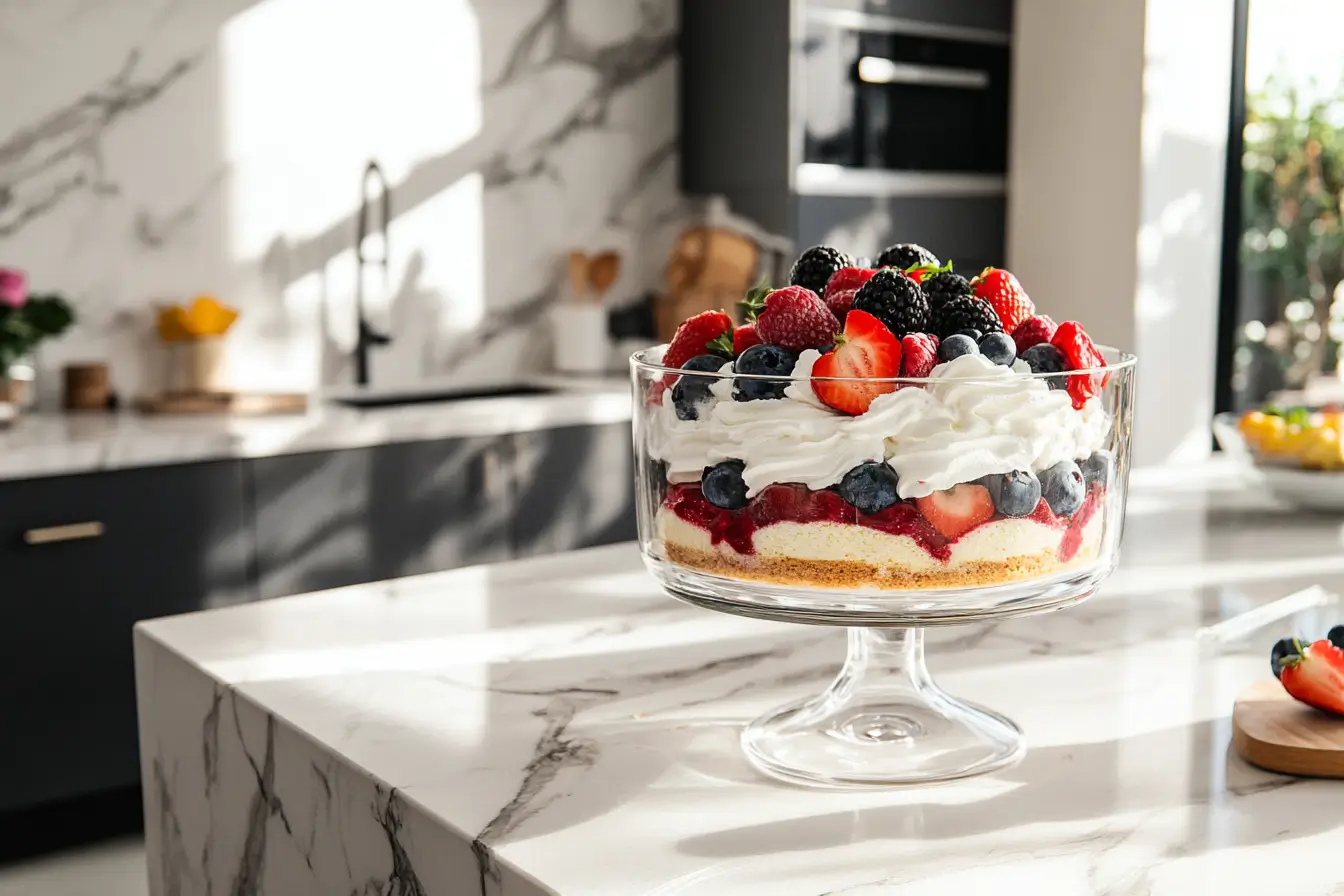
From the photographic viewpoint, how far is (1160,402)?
404 cm

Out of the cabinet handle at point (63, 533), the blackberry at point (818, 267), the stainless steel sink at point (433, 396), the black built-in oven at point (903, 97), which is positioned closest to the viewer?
the blackberry at point (818, 267)

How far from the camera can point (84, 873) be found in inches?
104

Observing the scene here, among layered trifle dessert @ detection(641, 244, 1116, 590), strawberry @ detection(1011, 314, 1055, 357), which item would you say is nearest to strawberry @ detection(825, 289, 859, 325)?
layered trifle dessert @ detection(641, 244, 1116, 590)

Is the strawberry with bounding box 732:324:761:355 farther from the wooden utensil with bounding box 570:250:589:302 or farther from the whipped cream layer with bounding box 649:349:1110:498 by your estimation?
the wooden utensil with bounding box 570:250:589:302

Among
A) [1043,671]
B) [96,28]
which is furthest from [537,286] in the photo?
[1043,671]

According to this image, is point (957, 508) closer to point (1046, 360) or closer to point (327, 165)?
point (1046, 360)

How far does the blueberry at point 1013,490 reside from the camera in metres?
0.89

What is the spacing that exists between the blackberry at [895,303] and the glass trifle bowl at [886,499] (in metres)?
0.04

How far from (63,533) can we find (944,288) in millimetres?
2064

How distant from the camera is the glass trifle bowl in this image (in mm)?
875

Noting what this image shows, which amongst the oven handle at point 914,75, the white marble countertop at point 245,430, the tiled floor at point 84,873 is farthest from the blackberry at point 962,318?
the oven handle at point 914,75

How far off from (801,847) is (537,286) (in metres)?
3.13

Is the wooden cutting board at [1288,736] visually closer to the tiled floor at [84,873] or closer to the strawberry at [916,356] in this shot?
the strawberry at [916,356]

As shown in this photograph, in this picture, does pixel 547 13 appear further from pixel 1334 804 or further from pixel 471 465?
pixel 1334 804
